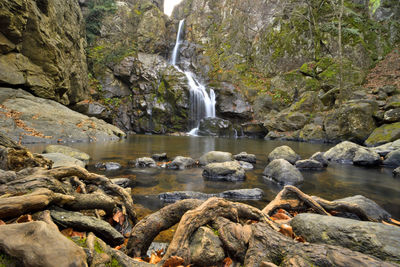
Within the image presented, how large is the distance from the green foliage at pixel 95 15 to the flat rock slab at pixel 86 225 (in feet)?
103

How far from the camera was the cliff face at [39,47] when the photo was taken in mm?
10547

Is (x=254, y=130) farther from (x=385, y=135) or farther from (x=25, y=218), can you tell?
(x=25, y=218)

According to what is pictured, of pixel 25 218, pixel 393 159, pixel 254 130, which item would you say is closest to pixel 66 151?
pixel 25 218

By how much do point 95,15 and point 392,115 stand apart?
33652mm

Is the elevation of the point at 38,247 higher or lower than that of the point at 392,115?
lower

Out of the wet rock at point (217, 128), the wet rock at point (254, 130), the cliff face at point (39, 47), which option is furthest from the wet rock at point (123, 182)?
the wet rock at point (254, 130)

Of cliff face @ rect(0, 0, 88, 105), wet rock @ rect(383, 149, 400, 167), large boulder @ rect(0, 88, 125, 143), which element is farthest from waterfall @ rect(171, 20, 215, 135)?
wet rock @ rect(383, 149, 400, 167)

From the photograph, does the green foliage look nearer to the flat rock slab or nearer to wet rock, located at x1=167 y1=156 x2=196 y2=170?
wet rock, located at x1=167 y1=156 x2=196 y2=170

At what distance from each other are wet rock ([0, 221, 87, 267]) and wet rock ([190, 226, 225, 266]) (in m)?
0.76

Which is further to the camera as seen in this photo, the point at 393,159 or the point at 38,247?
the point at 393,159

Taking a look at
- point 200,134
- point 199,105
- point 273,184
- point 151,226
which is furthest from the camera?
point 199,105

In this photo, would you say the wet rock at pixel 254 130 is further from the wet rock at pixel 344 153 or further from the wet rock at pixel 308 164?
the wet rock at pixel 308 164

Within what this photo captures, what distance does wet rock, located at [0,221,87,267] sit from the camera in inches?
36.4

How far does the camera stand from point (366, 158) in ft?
23.7
